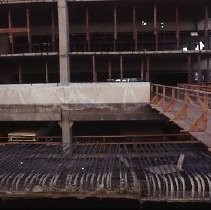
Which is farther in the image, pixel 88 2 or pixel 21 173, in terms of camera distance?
pixel 88 2

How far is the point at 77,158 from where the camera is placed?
52.0 feet

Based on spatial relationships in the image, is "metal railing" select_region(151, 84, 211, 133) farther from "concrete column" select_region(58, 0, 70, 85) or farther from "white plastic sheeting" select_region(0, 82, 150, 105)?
"concrete column" select_region(58, 0, 70, 85)

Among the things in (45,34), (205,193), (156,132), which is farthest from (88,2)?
(205,193)

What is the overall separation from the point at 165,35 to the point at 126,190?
26.2m

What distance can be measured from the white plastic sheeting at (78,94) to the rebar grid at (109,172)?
5553 millimetres

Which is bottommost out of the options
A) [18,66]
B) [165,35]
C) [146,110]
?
[146,110]

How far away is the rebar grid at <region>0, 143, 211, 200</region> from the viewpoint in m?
11.9

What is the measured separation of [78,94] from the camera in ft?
74.8

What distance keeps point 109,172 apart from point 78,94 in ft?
33.4

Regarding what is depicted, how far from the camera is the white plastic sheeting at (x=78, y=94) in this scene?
22.5 m

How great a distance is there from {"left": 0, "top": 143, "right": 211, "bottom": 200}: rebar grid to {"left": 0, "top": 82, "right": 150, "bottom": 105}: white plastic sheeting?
18.2 ft

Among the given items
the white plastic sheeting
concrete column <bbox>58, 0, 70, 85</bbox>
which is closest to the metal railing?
the white plastic sheeting

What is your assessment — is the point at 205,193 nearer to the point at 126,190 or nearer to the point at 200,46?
the point at 126,190

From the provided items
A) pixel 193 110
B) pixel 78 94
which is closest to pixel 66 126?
pixel 78 94
